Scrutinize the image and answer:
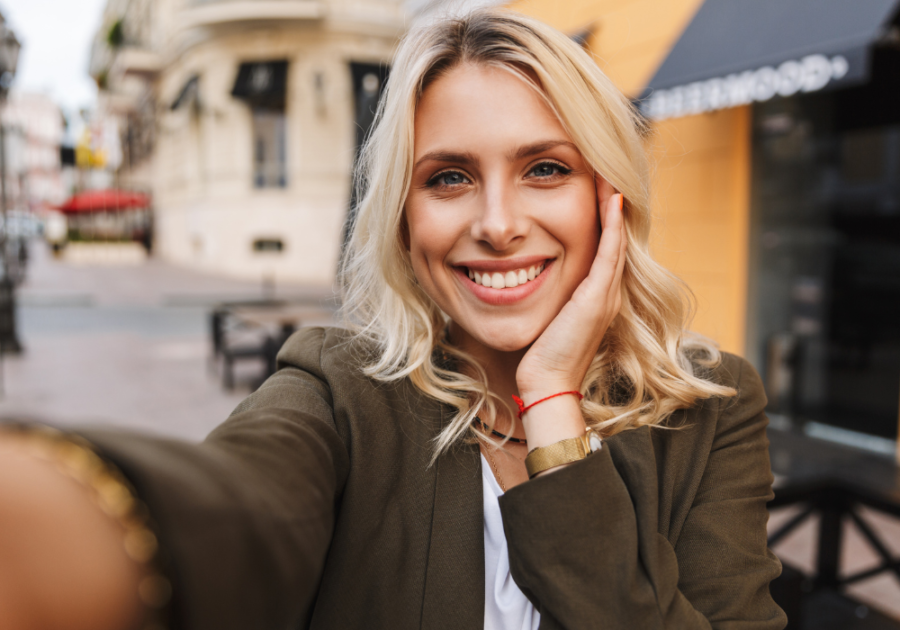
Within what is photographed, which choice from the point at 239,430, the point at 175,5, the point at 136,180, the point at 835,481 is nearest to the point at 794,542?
the point at 835,481

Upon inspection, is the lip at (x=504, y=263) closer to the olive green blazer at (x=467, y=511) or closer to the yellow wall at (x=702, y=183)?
the olive green blazer at (x=467, y=511)

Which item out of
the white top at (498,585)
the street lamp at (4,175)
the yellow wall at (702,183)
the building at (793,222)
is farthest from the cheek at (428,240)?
the street lamp at (4,175)

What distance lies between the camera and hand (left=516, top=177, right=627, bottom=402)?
1.34 metres

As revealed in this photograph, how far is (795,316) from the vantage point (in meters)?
5.90

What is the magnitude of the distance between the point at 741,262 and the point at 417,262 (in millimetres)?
4831

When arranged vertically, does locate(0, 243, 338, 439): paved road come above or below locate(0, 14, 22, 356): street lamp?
below

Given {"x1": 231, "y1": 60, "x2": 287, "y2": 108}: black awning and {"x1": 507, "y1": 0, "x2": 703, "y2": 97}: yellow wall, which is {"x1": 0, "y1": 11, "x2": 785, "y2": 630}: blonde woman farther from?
{"x1": 231, "y1": 60, "x2": 287, "y2": 108}: black awning

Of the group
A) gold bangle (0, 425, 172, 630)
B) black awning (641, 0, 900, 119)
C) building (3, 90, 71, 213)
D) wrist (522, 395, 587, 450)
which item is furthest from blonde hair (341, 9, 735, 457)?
building (3, 90, 71, 213)

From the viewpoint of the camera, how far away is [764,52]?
4207 mm

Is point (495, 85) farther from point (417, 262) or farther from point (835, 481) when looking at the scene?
point (835, 481)

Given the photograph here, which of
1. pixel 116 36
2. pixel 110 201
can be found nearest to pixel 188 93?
pixel 110 201

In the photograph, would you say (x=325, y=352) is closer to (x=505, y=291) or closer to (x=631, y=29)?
(x=505, y=291)

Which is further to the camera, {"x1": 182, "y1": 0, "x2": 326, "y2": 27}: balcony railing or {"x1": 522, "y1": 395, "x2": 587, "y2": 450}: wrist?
{"x1": 182, "y1": 0, "x2": 326, "y2": 27}: balcony railing

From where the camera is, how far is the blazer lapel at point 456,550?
121 cm
